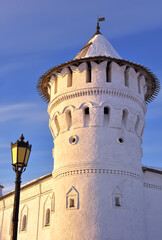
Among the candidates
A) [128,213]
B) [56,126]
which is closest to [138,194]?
[128,213]

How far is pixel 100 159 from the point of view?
52.6 ft

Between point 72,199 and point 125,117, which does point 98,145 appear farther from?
point 72,199

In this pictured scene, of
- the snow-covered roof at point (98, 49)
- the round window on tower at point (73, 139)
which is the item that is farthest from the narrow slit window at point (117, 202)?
the snow-covered roof at point (98, 49)

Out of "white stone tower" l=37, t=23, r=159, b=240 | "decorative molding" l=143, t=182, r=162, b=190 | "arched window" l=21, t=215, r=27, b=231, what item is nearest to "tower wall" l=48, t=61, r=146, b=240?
"white stone tower" l=37, t=23, r=159, b=240

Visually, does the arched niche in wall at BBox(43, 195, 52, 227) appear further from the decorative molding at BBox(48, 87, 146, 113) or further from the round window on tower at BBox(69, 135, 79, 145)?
the decorative molding at BBox(48, 87, 146, 113)

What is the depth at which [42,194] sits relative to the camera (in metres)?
21.7

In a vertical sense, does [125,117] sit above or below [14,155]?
above

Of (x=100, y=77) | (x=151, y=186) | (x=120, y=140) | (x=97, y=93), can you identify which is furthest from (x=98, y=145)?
(x=151, y=186)

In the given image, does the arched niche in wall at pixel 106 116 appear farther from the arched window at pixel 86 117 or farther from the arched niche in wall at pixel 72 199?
the arched niche in wall at pixel 72 199

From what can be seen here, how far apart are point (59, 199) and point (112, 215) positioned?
300 cm

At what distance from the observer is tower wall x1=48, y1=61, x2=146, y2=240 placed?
1514cm

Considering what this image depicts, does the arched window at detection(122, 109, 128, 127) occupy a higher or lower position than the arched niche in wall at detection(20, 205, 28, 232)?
higher

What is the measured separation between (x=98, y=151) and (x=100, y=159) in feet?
1.48

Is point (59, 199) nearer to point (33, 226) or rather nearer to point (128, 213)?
point (128, 213)
